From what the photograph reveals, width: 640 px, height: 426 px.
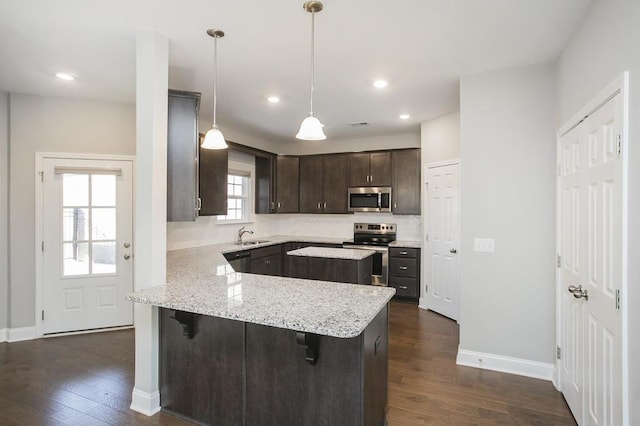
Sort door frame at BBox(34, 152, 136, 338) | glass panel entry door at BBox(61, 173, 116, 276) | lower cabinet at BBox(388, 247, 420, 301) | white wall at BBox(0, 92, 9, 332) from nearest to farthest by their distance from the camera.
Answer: white wall at BBox(0, 92, 9, 332) → door frame at BBox(34, 152, 136, 338) → glass panel entry door at BBox(61, 173, 116, 276) → lower cabinet at BBox(388, 247, 420, 301)

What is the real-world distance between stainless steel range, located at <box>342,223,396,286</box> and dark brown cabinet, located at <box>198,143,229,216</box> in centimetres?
217

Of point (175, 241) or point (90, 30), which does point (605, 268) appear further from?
point (175, 241)

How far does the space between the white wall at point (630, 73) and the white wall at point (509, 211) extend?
0.68 metres

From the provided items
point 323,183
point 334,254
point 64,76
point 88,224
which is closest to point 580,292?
point 334,254

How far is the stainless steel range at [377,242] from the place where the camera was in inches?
211

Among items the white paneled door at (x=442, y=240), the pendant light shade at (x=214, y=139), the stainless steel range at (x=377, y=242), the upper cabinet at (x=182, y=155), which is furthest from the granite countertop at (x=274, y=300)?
the stainless steel range at (x=377, y=242)

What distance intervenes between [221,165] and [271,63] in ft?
6.93

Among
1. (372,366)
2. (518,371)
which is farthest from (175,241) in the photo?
(518,371)

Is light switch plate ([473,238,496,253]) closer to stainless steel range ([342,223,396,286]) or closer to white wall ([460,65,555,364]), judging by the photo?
white wall ([460,65,555,364])

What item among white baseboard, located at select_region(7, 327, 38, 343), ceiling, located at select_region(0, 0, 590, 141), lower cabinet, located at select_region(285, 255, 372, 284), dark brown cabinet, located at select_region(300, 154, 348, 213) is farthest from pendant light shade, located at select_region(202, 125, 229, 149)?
dark brown cabinet, located at select_region(300, 154, 348, 213)

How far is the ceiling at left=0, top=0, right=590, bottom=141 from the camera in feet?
7.04

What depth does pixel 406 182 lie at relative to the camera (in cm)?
549

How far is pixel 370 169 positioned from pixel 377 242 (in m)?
1.24

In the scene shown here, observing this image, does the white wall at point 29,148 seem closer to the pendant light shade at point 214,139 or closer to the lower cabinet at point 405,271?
the pendant light shade at point 214,139
